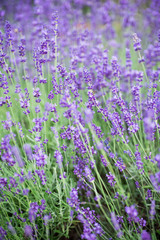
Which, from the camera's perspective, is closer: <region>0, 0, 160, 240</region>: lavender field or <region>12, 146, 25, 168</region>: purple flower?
<region>12, 146, 25, 168</region>: purple flower

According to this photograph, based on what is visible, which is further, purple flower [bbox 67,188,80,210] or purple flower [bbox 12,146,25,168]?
purple flower [bbox 67,188,80,210]

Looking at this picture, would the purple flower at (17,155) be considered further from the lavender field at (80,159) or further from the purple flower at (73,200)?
the purple flower at (73,200)

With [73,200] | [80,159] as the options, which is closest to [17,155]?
[73,200]

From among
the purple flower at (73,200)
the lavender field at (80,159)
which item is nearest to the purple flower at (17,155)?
the lavender field at (80,159)

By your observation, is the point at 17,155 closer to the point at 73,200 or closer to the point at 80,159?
the point at 73,200

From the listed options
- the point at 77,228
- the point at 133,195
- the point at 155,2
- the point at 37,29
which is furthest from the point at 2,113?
the point at 155,2

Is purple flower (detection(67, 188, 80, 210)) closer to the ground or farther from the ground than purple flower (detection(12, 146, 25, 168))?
closer to the ground

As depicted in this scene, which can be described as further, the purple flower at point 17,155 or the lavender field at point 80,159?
the lavender field at point 80,159

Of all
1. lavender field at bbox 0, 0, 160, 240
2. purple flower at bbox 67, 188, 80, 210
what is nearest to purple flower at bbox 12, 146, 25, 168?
lavender field at bbox 0, 0, 160, 240

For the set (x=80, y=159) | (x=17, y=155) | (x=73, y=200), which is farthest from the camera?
(x=80, y=159)

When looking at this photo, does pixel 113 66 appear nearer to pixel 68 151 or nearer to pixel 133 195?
pixel 68 151

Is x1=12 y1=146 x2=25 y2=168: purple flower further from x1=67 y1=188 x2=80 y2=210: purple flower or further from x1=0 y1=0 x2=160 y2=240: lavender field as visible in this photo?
x1=67 y1=188 x2=80 y2=210: purple flower

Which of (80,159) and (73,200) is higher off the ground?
(80,159)

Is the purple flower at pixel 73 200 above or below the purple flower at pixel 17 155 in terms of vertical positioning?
below
